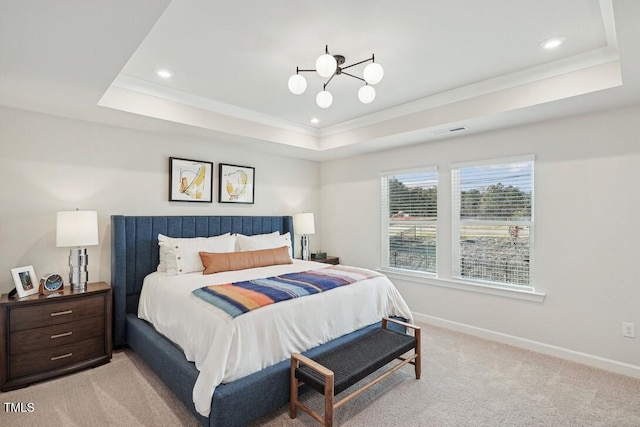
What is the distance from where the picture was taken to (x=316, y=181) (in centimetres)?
555

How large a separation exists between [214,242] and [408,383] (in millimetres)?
2444

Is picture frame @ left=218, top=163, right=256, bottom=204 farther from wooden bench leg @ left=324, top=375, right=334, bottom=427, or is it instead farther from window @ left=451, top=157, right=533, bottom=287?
wooden bench leg @ left=324, top=375, right=334, bottom=427

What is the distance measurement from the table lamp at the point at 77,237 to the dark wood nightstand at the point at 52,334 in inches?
4.8

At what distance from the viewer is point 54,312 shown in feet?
8.75

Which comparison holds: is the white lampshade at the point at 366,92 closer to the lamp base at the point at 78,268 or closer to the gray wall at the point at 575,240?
the gray wall at the point at 575,240

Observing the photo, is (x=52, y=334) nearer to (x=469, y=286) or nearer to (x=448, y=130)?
(x=469, y=286)

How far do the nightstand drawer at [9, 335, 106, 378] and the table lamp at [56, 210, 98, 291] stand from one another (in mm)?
498

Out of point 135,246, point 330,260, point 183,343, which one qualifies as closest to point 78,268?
point 135,246

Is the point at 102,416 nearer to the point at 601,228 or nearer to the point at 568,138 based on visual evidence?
the point at 601,228

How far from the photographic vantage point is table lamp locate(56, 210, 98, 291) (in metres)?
2.80

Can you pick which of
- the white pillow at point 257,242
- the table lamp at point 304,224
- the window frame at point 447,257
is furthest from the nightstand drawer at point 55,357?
the window frame at point 447,257

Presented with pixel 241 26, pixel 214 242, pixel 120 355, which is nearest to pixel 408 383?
pixel 214 242

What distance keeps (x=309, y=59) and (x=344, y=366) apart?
2373 mm

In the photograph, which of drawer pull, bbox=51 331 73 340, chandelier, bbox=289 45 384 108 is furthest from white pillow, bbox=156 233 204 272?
chandelier, bbox=289 45 384 108
